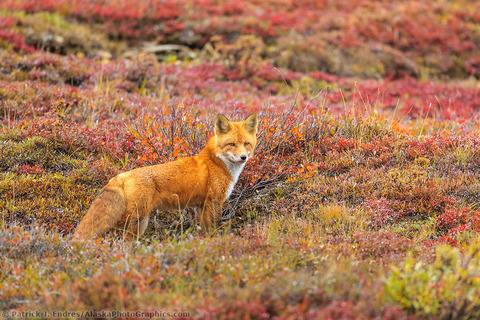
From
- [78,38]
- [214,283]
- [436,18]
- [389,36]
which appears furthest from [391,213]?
[436,18]

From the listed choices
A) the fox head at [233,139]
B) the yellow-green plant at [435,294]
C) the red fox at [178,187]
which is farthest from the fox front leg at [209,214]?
the yellow-green plant at [435,294]

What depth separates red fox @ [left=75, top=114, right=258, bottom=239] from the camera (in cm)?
512

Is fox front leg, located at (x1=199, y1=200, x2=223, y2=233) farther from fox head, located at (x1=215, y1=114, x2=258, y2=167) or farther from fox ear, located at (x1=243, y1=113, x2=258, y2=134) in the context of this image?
fox ear, located at (x1=243, y1=113, x2=258, y2=134)

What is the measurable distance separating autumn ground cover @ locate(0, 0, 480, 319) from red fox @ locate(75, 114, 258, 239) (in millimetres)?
321

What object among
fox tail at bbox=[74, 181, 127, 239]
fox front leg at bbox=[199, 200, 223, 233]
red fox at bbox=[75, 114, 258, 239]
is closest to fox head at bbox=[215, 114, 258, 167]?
red fox at bbox=[75, 114, 258, 239]

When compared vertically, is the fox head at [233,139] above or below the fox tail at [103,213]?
above

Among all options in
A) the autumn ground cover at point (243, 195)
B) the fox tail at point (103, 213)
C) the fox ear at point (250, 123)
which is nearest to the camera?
the autumn ground cover at point (243, 195)

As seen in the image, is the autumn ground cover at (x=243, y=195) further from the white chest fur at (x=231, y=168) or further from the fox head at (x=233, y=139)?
the fox head at (x=233, y=139)

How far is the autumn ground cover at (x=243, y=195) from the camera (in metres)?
3.79

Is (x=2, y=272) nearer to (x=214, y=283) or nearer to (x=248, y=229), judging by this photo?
(x=214, y=283)

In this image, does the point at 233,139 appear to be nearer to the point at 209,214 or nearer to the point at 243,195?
the point at 209,214

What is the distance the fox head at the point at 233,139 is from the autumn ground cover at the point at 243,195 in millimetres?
870

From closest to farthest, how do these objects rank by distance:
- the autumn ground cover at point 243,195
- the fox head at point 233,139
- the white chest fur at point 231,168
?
the autumn ground cover at point 243,195 → the fox head at point 233,139 → the white chest fur at point 231,168

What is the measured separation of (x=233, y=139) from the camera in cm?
596
